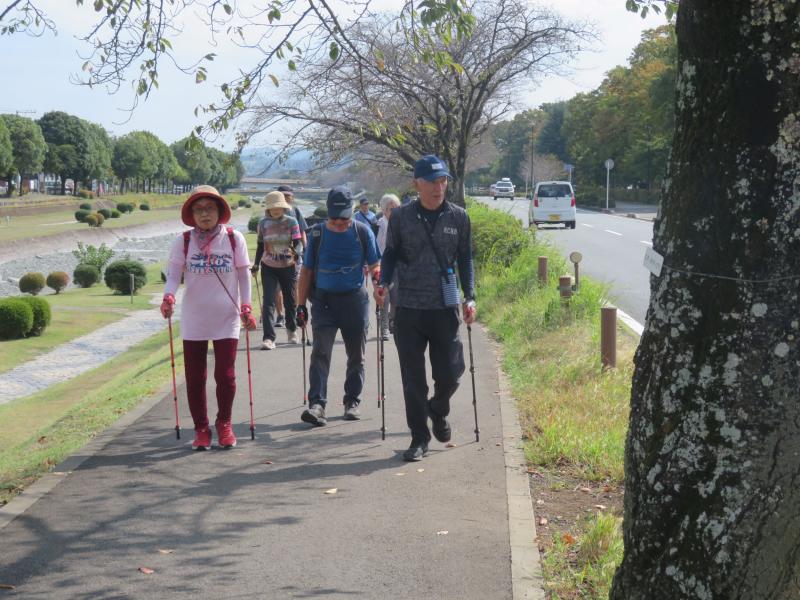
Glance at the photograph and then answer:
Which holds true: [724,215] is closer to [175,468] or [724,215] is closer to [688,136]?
[688,136]

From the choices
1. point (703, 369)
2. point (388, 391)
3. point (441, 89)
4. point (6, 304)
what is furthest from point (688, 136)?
point (6, 304)

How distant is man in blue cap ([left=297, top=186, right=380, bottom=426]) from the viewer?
27.5 ft

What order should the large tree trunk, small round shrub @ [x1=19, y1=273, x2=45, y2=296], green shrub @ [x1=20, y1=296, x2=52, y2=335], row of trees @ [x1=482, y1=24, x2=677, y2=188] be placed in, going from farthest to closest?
row of trees @ [x1=482, y1=24, x2=677, y2=188] < small round shrub @ [x1=19, y1=273, x2=45, y2=296] < green shrub @ [x1=20, y1=296, x2=52, y2=335] < the large tree trunk

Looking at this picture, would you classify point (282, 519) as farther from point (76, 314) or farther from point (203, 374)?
point (76, 314)

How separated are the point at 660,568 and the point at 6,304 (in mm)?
24812

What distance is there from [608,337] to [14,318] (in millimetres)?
19459

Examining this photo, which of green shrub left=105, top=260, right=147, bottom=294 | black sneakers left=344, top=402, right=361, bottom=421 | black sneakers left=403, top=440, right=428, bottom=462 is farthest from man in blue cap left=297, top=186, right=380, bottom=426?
green shrub left=105, top=260, right=147, bottom=294

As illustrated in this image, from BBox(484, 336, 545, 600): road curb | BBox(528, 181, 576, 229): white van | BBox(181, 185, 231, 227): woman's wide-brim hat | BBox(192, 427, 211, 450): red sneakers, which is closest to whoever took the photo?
BBox(484, 336, 545, 600): road curb

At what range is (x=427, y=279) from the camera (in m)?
6.95

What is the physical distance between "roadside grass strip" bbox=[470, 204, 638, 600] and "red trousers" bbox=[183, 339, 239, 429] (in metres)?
2.11

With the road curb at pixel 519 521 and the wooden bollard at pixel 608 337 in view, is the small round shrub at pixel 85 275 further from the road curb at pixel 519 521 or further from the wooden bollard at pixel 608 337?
the road curb at pixel 519 521

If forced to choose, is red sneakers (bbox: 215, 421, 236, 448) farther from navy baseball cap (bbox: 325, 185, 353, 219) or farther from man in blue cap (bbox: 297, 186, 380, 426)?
navy baseball cap (bbox: 325, 185, 353, 219)

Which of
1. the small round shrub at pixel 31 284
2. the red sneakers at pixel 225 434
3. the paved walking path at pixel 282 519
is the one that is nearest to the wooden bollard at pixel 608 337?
the paved walking path at pixel 282 519

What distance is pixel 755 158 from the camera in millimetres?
3352
